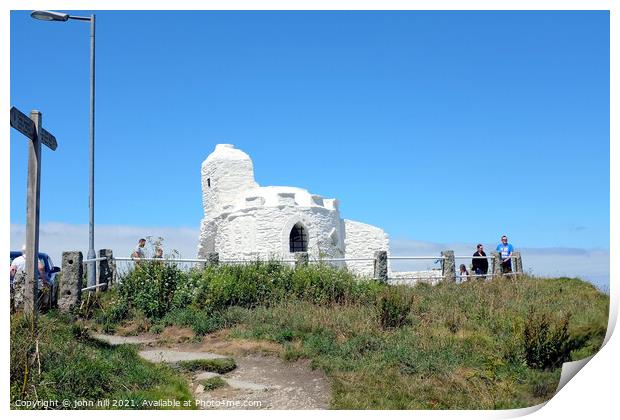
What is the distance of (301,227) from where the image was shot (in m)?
21.9

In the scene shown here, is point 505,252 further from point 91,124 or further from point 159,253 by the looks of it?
point 91,124

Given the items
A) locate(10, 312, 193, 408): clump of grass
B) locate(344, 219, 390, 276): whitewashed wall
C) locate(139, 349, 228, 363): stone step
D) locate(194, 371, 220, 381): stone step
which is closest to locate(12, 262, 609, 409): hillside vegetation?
locate(139, 349, 228, 363): stone step

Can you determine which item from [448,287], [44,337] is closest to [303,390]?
[44,337]

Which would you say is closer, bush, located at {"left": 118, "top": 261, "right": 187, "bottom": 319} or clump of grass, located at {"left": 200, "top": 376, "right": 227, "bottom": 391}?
clump of grass, located at {"left": 200, "top": 376, "right": 227, "bottom": 391}

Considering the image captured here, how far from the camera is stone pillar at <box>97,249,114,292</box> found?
13.6 meters

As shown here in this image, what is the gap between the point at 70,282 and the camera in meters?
11.6

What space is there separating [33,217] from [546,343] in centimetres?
688

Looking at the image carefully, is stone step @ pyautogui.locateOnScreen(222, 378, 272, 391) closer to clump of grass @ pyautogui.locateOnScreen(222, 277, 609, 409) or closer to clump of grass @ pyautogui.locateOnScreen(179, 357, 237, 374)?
clump of grass @ pyautogui.locateOnScreen(179, 357, 237, 374)

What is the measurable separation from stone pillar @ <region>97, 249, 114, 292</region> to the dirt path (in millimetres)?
3153

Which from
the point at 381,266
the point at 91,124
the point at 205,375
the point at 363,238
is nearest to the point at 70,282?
the point at 91,124

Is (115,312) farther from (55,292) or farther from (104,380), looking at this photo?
(104,380)

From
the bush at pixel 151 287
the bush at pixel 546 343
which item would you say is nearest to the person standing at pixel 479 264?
the bush at pixel 151 287

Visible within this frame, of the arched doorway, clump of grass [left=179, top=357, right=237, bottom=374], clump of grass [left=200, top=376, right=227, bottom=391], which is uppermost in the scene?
the arched doorway

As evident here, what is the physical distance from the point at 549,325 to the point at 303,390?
369 centimetres
